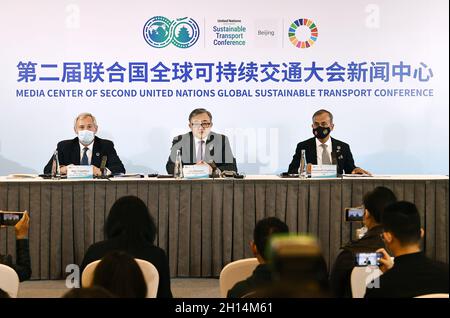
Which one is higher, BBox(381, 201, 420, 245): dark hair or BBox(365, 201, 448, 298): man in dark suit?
BBox(381, 201, 420, 245): dark hair

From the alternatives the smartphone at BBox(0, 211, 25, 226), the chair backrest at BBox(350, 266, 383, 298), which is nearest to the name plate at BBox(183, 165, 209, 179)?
the smartphone at BBox(0, 211, 25, 226)

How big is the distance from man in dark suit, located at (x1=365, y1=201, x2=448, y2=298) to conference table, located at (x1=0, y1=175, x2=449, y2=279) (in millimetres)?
2149

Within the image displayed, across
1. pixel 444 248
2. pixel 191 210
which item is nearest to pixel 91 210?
pixel 191 210

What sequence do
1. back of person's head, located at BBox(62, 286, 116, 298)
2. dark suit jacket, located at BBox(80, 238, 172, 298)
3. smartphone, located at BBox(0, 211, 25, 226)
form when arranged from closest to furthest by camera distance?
back of person's head, located at BBox(62, 286, 116, 298) < dark suit jacket, located at BBox(80, 238, 172, 298) < smartphone, located at BBox(0, 211, 25, 226)

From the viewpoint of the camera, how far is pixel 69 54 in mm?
6785

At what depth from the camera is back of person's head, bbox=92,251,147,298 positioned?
183cm

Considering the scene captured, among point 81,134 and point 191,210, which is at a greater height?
point 81,134

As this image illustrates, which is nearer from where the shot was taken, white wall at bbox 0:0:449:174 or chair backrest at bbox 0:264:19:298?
chair backrest at bbox 0:264:19:298

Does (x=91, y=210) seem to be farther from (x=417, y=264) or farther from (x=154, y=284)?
(x=417, y=264)

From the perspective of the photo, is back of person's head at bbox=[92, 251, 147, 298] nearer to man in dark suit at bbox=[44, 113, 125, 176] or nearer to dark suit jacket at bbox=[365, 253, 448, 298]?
dark suit jacket at bbox=[365, 253, 448, 298]

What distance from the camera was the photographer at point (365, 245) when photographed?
296cm

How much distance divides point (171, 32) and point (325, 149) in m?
2.20

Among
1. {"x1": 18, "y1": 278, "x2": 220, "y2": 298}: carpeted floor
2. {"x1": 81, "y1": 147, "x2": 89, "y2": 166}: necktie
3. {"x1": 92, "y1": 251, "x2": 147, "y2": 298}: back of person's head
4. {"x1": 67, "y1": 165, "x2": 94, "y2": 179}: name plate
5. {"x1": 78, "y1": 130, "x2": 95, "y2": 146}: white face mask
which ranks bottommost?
{"x1": 18, "y1": 278, "x2": 220, "y2": 298}: carpeted floor
